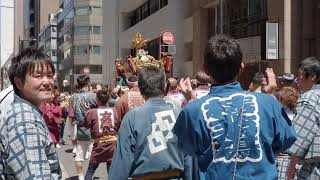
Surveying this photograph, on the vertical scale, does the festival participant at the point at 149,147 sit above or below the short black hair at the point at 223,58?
below

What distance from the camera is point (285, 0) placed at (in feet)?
79.1

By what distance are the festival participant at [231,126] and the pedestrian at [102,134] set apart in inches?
185

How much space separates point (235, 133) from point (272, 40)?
21599 millimetres

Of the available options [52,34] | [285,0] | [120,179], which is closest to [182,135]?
[120,179]

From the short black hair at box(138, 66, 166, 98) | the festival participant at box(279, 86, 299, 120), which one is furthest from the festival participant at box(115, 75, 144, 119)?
the short black hair at box(138, 66, 166, 98)

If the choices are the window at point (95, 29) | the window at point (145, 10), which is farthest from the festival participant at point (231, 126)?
the window at point (95, 29)

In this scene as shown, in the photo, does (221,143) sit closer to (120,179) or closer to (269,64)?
(120,179)

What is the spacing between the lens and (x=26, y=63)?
2.99 m

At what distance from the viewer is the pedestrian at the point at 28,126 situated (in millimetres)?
2713

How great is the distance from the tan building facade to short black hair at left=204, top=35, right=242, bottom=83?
18748 millimetres

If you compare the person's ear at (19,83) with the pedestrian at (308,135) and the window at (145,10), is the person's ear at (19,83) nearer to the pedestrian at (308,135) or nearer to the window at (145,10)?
the pedestrian at (308,135)

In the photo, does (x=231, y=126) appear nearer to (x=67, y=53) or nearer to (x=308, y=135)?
(x=308, y=135)

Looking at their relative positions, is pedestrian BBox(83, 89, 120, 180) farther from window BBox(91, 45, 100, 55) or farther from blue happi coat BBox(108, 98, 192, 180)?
window BBox(91, 45, 100, 55)

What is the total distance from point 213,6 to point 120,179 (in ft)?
103
